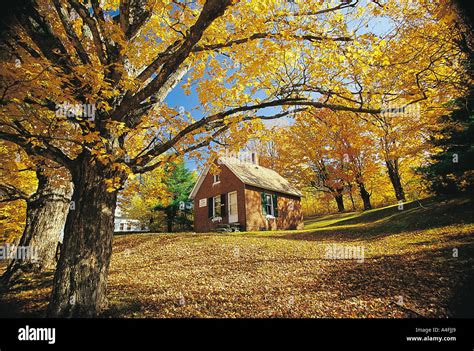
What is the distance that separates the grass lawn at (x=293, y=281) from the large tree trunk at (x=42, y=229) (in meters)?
0.51

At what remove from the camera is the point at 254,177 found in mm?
22625

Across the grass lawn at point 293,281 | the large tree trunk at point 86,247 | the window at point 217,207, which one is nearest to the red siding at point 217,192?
the window at point 217,207

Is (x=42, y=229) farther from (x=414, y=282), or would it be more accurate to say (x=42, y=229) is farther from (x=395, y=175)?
(x=395, y=175)

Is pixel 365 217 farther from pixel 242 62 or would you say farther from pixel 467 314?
pixel 242 62

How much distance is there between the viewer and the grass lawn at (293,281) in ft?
18.4

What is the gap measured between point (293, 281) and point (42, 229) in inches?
303

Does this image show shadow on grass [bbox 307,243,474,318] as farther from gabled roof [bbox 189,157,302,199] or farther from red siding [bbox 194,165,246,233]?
gabled roof [bbox 189,157,302,199]

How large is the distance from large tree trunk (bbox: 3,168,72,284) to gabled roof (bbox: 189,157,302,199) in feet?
42.9

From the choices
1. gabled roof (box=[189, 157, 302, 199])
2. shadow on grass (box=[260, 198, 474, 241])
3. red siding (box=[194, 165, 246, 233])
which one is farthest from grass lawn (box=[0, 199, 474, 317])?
gabled roof (box=[189, 157, 302, 199])

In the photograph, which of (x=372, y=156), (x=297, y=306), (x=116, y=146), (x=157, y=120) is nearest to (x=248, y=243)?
(x=297, y=306)

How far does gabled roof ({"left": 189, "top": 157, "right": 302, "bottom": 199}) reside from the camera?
21358 mm

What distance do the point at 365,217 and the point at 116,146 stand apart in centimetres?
1944

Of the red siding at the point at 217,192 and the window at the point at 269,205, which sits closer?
the red siding at the point at 217,192

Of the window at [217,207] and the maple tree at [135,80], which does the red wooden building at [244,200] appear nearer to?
the window at [217,207]
